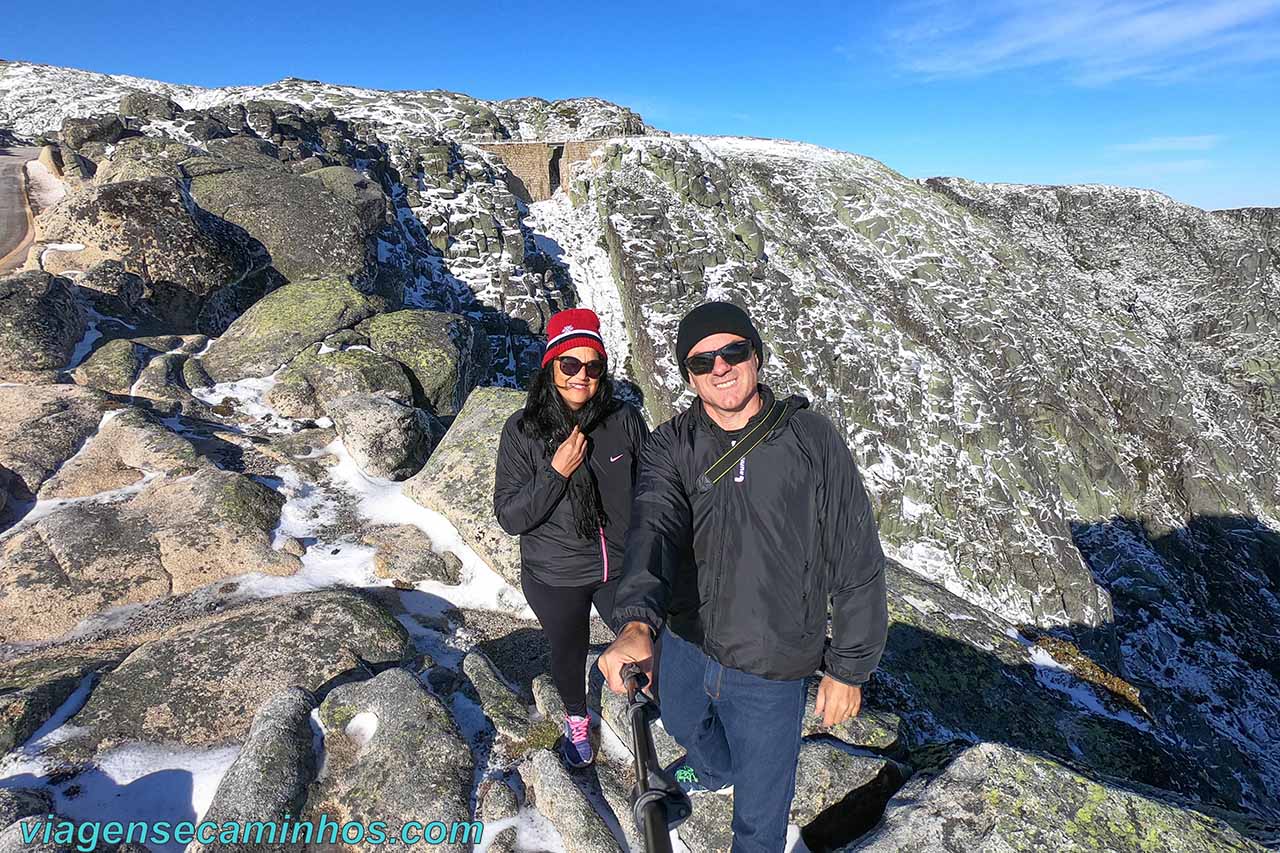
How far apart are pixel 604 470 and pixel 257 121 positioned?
31634 millimetres

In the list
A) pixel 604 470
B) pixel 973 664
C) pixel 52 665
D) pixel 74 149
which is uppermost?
pixel 74 149

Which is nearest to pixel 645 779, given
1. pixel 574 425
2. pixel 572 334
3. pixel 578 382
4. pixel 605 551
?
pixel 605 551

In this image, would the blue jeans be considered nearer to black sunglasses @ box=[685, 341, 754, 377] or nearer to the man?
the man

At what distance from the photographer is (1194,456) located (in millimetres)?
30578

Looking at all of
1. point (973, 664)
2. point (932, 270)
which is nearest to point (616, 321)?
point (932, 270)

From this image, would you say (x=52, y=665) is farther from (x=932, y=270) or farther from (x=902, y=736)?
(x=932, y=270)

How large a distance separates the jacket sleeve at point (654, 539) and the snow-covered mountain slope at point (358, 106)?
122ft

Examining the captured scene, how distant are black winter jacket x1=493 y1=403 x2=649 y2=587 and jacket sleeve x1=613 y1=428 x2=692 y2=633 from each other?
2.90 feet

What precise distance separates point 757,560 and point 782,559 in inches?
5.1

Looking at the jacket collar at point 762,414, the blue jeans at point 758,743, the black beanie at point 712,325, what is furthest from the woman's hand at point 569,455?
the blue jeans at point 758,743

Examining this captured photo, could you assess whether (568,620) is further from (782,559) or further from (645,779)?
(782,559)

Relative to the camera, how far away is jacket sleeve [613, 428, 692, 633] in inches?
116

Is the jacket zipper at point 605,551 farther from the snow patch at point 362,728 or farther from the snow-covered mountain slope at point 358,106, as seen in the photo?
the snow-covered mountain slope at point 358,106

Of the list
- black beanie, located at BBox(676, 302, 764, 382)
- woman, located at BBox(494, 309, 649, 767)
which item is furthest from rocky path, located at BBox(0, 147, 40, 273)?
black beanie, located at BBox(676, 302, 764, 382)
